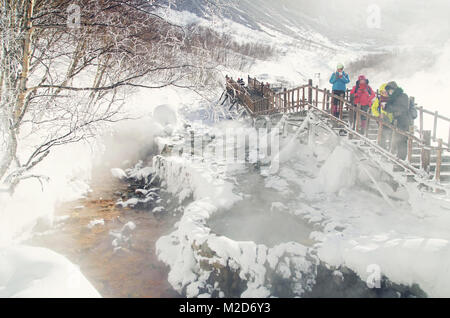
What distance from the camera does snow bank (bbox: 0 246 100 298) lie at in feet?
10.8

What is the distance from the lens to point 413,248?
5.11 m

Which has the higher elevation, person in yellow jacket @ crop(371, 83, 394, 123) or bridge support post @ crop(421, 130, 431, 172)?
person in yellow jacket @ crop(371, 83, 394, 123)

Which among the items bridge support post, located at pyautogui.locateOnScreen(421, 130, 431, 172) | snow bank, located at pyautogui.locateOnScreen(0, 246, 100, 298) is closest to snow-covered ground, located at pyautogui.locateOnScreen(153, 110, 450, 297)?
bridge support post, located at pyautogui.locateOnScreen(421, 130, 431, 172)

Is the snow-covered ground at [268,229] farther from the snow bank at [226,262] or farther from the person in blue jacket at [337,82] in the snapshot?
the person in blue jacket at [337,82]

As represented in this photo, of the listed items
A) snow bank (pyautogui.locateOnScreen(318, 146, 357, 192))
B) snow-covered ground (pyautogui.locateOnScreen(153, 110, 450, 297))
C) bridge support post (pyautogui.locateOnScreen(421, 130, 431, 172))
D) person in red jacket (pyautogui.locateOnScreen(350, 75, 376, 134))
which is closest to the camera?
snow-covered ground (pyautogui.locateOnScreen(153, 110, 450, 297))

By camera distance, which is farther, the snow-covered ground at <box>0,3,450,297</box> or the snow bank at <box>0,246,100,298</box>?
the snow-covered ground at <box>0,3,450,297</box>

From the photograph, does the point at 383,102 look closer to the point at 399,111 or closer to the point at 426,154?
the point at 399,111

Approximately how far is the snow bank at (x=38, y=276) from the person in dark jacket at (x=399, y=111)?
23.6 ft

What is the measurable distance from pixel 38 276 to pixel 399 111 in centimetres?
809

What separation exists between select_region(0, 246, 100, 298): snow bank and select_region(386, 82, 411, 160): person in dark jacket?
7203 millimetres

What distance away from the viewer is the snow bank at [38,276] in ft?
10.8

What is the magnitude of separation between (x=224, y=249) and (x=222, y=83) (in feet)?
11.8

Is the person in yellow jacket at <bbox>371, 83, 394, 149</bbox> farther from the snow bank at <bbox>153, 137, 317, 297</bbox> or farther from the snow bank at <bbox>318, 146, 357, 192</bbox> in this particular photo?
the snow bank at <bbox>153, 137, 317, 297</bbox>

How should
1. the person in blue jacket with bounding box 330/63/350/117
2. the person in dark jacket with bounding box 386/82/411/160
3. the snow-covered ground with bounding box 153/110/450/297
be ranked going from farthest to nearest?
the person in blue jacket with bounding box 330/63/350/117 < the person in dark jacket with bounding box 386/82/411/160 < the snow-covered ground with bounding box 153/110/450/297
